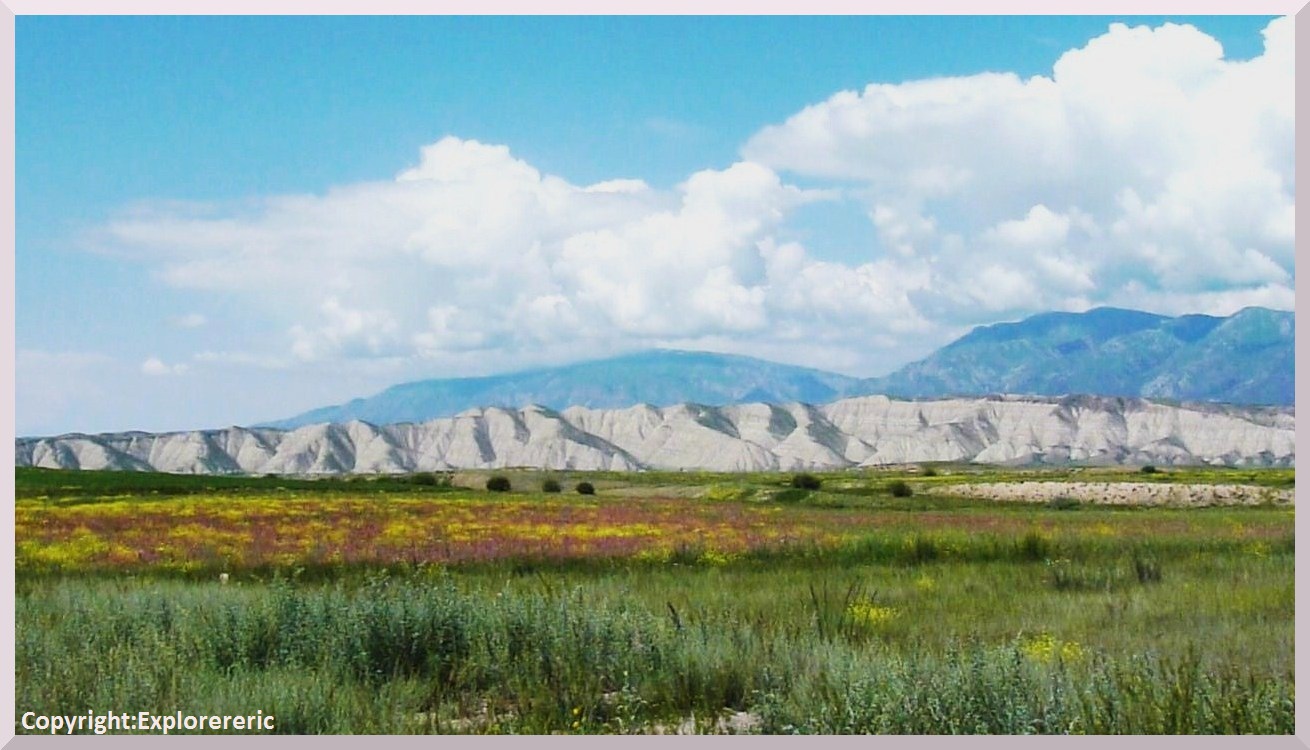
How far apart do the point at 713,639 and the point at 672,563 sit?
12.9m

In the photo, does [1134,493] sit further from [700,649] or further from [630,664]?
[630,664]

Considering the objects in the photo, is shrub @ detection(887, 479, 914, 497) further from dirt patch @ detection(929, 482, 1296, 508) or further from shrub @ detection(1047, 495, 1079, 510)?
shrub @ detection(1047, 495, 1079, 510)

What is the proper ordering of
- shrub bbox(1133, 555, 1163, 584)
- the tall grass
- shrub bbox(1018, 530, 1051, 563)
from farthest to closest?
shrub bbox(1018, 530, 1051, 563) → shrub bbox(1133, 555, 1163, 584) → the tall grass

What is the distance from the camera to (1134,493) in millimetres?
70500

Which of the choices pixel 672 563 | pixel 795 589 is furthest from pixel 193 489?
pixel 795 589

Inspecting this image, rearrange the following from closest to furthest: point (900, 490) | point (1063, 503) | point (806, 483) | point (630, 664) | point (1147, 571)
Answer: point (630, 664)
point (1147, 571)
point (1063, 503)
point (900, 490)
point (806, 483)

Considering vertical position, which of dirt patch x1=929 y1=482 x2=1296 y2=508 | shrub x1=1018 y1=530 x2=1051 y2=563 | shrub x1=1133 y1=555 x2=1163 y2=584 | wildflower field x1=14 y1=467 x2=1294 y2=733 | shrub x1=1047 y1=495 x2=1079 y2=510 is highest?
wildflower field x1=14 y1=467 x2=1294 y2=733

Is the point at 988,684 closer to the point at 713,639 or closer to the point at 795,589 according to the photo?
the point at 713,639

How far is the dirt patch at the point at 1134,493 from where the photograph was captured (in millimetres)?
67125

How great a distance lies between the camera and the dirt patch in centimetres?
6712

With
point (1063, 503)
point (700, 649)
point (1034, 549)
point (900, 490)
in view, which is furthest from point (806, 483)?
point (700, 649)

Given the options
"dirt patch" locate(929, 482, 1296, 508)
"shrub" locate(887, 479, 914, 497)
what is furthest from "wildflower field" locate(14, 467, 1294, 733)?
"shrub" locate(887, 479, 914, 497)

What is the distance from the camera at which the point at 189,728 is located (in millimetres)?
6527

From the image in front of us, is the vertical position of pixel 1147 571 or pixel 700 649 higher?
pixel 700 649
